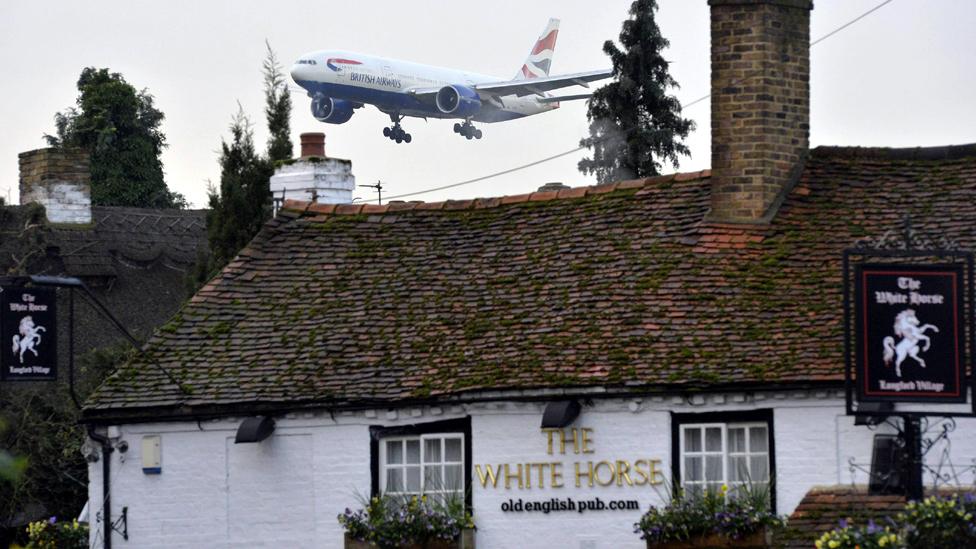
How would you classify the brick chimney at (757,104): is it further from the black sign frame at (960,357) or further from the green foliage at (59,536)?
the green foliage at (59,536)

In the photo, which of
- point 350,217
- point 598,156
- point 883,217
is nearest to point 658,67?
point 598,156

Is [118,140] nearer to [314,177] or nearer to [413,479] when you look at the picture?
[314,177]

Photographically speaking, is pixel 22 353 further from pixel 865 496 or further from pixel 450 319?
pixel 865 496

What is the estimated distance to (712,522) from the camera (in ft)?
59.2

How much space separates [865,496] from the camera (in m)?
18.0

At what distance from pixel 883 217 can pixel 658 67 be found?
966 inches

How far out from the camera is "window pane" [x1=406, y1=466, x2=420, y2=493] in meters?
20.7

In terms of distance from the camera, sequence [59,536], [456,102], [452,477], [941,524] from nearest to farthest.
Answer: [941,524] < [452,477] < [59,536] < [456,102]

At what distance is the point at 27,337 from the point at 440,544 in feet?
19.3

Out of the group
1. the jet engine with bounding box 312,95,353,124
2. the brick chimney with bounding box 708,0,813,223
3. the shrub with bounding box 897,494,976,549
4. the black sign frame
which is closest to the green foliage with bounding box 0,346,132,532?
the brick chimney with bounding box 708,0,813,223

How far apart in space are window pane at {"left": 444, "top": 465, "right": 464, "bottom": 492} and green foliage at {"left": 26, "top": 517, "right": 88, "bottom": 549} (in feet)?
16.4

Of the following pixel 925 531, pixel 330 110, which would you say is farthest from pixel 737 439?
pixel 330 110

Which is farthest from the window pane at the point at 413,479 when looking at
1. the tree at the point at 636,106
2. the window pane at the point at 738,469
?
the tree at the point at 636,106

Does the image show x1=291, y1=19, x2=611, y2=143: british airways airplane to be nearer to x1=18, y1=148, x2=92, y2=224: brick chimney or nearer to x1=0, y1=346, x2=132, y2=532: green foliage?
x1=18, y1=148, x2=92, y2=224: brick chimney
